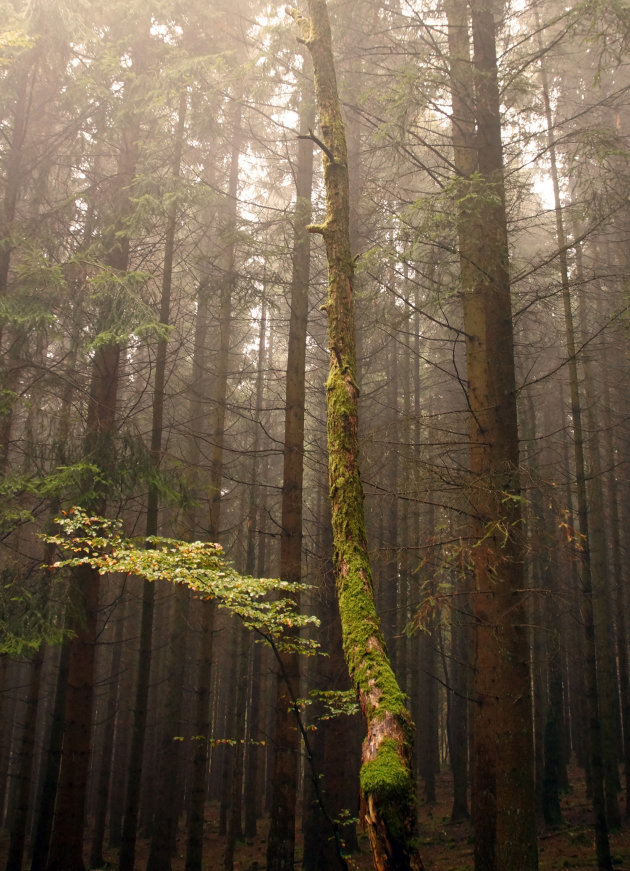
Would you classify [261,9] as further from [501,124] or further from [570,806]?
Answer: [570,806]

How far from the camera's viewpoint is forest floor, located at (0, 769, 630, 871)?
37.9 feet

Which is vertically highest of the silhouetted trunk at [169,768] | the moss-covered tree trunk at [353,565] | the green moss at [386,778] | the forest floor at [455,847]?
the moss-covered tree trunk at [353,565]

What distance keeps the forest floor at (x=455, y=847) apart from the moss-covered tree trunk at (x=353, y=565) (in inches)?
363

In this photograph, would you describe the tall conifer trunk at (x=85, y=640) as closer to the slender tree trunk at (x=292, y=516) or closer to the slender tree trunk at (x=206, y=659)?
the slender tree trunk at (x=206, y=659)

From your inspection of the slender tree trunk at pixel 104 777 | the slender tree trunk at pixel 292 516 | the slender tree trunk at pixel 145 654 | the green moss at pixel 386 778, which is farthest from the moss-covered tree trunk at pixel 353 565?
the slender tree trunk at pixel 104 777

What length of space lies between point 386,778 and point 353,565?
142 centimetres

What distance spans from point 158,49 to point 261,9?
3.12 meters

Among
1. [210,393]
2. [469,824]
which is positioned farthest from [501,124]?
[469,824]

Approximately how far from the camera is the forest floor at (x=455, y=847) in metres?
11.5

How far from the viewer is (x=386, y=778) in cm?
285

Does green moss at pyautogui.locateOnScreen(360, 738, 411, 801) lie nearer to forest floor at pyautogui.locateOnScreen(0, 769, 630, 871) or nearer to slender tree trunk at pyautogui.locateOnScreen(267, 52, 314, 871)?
slender tree trunk at pyautogui.locateOnScreen(267, 52, 314, 871)

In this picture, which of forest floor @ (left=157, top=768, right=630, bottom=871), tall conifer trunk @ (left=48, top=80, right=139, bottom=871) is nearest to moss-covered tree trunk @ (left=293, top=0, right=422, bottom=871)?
tall conifer trunk @ (left=48, top=80, right=139, bottom=871)

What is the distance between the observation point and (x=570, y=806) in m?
16.7

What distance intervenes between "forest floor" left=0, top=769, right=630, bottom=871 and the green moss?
9.50 metres
